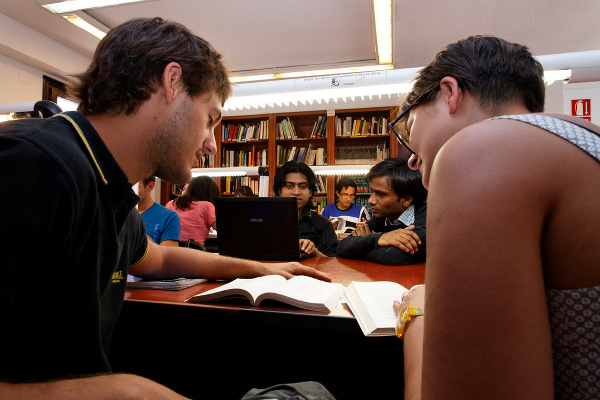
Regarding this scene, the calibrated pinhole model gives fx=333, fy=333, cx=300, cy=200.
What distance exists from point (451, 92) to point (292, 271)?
804mm

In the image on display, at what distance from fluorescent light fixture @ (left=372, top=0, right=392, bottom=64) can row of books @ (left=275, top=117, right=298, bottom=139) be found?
205 cm

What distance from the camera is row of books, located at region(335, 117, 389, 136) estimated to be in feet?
17.1

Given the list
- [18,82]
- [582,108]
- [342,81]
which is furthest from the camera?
[582,108]

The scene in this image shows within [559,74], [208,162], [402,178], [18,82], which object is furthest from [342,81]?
[208,162]

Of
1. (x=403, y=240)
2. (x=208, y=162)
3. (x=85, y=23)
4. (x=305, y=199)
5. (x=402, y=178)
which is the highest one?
(x=85, y=23)

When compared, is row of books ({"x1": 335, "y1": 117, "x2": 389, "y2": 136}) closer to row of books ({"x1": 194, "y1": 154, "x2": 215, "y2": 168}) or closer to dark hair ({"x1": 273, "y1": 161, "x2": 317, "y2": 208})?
row of books ({"x1": 194, "y1": 154, "x2": 215, "y2": 168})

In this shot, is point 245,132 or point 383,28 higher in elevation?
point 383,28

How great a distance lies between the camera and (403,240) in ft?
5.20

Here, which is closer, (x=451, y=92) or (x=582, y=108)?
(x=451, y=92)

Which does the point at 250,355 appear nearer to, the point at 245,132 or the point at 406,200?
the point at 406,200

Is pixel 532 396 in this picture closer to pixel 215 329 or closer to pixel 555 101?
pixel 215 329

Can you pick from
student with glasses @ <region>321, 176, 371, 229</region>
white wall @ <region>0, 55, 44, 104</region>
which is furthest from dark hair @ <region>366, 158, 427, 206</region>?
white wall @ <region>0, 55, 44, 104</region>

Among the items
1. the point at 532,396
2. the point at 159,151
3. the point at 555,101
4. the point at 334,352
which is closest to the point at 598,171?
the point at 532,396

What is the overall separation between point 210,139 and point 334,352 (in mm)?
868
